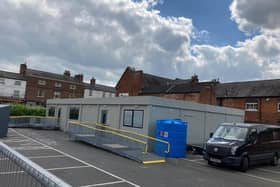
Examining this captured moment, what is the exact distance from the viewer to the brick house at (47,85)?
55062 mm

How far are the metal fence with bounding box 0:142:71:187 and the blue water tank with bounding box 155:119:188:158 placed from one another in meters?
10.6

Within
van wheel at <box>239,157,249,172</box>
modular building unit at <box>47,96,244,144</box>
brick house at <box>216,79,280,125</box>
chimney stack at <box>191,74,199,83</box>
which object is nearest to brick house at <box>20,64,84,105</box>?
chimney stack at <box>191,74,199,83</box>

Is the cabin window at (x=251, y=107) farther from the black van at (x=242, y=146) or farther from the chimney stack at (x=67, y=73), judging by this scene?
the chimney stack at (x=67, y=73)

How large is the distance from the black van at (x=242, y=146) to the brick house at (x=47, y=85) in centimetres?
5016

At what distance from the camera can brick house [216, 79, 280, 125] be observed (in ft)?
102

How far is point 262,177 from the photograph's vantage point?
10.3m

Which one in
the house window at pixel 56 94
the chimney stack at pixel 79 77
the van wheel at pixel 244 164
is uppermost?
the chimney stack at pixel 79 77

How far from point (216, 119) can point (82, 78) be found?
4935 cm

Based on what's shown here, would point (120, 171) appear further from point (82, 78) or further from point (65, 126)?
point (82, 78)

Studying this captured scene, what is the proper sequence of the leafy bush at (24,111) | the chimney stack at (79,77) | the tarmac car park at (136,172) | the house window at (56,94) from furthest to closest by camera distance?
the chimney stack at (79,77) → the house window at (56,94) → the leafy bush at (24,111) → the tarmac car park at (136,172)

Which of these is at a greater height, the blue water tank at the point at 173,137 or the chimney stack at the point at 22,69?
the chimney stack at the point at 22,69

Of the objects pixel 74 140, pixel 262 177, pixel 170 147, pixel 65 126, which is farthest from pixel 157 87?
pixel 262 177

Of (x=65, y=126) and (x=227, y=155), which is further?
(x=65, y=126)

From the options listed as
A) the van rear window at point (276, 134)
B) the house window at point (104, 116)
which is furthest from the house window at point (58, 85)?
the van rear window at point (276, 134)
